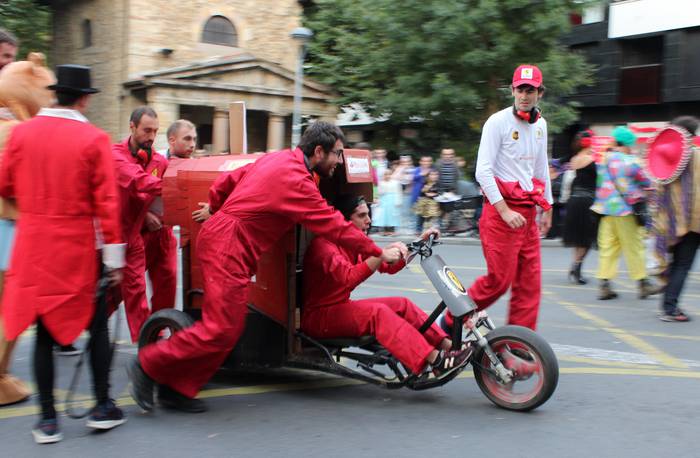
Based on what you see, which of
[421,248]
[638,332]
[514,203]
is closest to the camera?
[421,248]

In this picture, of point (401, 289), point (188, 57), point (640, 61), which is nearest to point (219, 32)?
point (188, 57)

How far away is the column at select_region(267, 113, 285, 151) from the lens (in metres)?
28.0

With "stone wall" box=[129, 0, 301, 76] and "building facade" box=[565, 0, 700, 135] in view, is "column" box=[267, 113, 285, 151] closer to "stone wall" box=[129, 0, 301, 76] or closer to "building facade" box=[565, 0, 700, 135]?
"stone wall" box=[129, 0, 301, 76]

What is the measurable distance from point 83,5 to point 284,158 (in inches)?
1050

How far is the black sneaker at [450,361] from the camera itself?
4488 mm

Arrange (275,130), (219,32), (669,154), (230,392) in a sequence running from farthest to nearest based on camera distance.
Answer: (219,32) < (275,130) < (669,154) < (230,392)

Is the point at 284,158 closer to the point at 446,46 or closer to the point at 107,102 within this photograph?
the point at 446,46

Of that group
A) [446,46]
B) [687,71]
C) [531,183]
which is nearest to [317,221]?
[531,183]

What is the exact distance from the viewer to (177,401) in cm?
460

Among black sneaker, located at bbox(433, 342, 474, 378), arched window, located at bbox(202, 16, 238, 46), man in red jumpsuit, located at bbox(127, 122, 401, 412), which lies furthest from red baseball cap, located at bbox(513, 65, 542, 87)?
arched window, located at bbox(202, 16, 238, 46)

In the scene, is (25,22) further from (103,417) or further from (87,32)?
(103,417)

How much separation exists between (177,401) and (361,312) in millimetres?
1150

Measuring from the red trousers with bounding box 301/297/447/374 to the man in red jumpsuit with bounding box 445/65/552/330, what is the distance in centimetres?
67

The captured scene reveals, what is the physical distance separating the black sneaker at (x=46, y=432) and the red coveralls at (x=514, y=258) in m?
2.61
